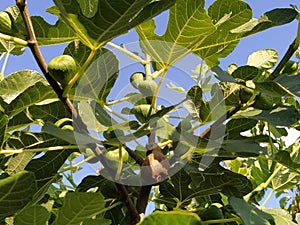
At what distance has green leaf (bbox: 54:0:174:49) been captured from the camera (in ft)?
2.36

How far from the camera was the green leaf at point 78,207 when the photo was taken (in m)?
0.82

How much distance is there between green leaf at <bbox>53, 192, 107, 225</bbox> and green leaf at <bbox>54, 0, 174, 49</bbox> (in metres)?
0.27

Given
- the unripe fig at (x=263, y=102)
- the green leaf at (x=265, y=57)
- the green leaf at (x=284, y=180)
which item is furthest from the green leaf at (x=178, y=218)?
the green leaf at (x=284, y=180)

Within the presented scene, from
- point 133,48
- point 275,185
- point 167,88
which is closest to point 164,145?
point 167,88

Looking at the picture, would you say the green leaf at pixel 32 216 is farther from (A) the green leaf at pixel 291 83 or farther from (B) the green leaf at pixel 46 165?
(A) the green leaf at pixel 291 83

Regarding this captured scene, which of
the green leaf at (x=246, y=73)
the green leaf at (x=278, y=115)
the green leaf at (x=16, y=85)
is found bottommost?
the green leaf at (x=278, y=115)

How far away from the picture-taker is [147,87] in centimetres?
103

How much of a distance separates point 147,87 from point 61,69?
0.25m

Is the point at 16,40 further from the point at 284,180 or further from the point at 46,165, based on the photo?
the point at 284,180

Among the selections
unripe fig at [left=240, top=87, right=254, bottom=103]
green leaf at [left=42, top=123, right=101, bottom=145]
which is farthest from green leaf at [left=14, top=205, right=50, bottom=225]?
unripe fig at [left=240, top=87, right=254, bottom=103]

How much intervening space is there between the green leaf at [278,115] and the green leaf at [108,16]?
379 mm

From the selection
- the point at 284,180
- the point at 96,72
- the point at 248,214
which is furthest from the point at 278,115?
the point at 284,180

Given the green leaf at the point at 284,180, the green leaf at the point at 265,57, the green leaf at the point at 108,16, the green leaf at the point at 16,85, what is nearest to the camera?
the green leaf at the point at 108,16

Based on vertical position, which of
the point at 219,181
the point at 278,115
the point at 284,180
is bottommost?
the point at 284,180
